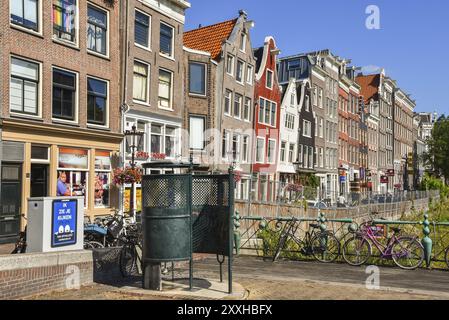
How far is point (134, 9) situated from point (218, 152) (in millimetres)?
10908

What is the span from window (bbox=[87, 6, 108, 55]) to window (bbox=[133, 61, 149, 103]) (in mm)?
2547

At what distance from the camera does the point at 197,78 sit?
30188 millimetres

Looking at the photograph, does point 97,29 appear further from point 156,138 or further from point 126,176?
point 126,176

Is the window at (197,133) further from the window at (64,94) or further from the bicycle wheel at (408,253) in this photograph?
the bicycle wheel at (408,253)

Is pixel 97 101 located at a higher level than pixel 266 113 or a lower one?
lower

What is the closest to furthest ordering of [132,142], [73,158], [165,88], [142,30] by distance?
[73,158] < [132,142] < [142,30] < [165,88]

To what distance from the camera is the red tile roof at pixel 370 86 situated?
237 feet

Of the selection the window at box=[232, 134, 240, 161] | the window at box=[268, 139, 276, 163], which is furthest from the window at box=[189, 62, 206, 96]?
the window at box=[268, 139, 276, 163]

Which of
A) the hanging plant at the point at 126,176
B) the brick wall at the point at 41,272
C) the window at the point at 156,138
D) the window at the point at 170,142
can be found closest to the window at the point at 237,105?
the window at the point at 170,142

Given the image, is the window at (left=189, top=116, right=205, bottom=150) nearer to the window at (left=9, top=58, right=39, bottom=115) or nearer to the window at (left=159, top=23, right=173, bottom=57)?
the window at (left=159, top=23, right=173, bottom=57)

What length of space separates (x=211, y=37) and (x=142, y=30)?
970 centimetres

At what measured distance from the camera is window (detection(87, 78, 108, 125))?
22.0m

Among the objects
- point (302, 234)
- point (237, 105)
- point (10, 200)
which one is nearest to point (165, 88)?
point (237, 105)
